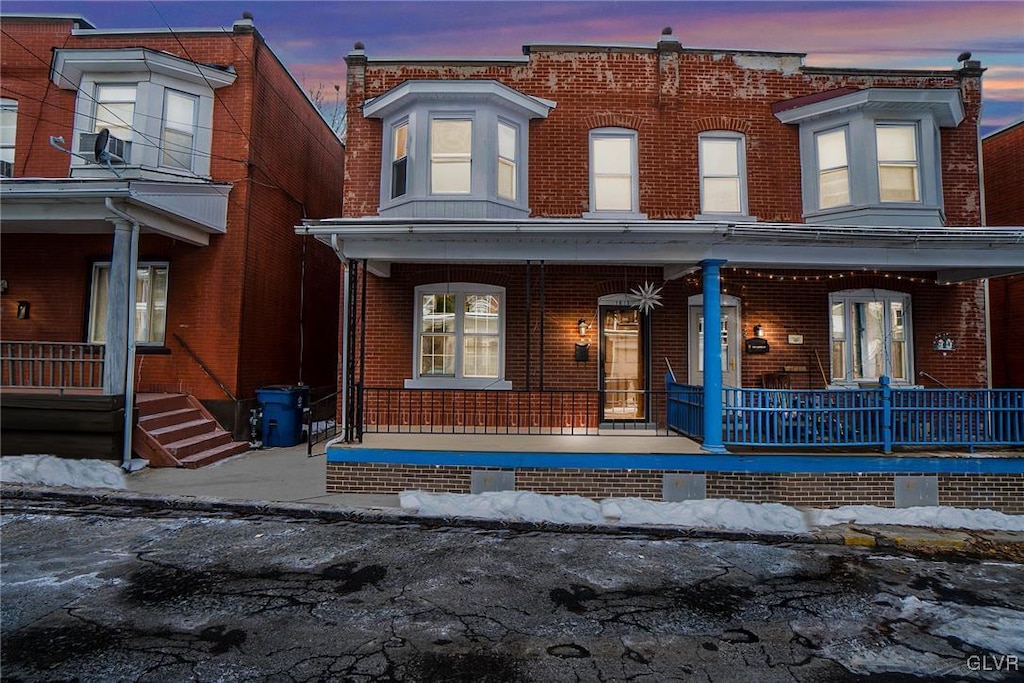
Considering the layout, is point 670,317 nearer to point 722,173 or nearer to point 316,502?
point 722,173

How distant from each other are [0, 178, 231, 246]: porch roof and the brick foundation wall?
559 centimetres

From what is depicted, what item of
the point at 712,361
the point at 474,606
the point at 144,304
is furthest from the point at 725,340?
the point at 144,304

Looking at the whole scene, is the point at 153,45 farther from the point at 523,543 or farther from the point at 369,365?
the point at 523,543

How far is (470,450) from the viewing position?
7.21 metres

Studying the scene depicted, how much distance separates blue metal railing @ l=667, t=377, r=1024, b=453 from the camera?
7.21 m

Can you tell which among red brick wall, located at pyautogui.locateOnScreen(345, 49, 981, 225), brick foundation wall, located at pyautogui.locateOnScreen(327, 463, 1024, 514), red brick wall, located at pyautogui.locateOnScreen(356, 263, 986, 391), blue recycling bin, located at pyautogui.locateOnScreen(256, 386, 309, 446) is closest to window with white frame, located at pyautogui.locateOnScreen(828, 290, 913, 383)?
red brick wall, located at pyautogui.locateOnScreen(356, 263, 986, 391)

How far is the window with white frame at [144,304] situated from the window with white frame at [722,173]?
36.2 feet

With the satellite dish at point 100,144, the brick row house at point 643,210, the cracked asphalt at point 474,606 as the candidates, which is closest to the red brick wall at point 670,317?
the brick row house at point 643,210

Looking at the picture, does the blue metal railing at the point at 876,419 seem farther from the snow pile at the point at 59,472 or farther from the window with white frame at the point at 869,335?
the snow pile at the point at 59,472

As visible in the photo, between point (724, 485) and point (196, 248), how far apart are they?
10.8m

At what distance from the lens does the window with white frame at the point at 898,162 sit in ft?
31.5

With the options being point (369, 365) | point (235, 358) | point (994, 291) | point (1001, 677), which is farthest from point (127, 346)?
point (994, 291)

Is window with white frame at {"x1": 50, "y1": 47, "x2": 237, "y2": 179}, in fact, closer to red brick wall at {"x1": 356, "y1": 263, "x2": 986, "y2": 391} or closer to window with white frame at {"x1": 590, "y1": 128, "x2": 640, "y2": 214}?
red brick wall at {"x1": 356, "y1": 263, "x2": 986, "y2": 391}

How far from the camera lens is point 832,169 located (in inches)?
388
